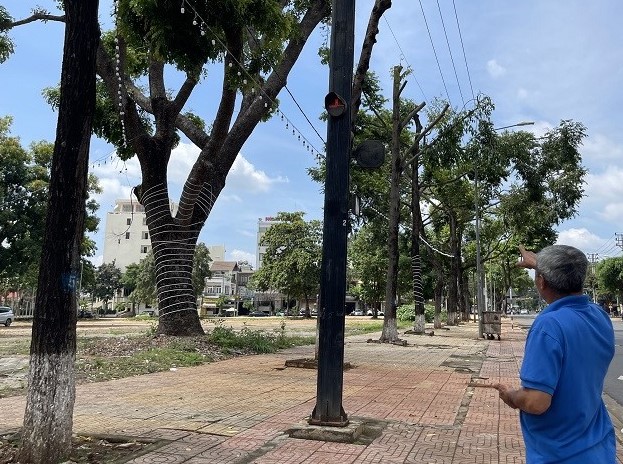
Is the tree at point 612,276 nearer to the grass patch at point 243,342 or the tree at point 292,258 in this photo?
the tree at point 292,258

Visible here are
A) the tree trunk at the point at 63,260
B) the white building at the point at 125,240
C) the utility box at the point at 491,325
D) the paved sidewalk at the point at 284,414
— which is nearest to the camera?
the tree trunk at the point at 63,260

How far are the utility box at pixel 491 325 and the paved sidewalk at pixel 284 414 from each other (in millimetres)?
13745

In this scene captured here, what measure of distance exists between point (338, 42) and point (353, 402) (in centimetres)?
456

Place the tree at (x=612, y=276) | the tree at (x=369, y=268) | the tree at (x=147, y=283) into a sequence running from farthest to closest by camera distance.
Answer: the tree at (x=612, y=276) < the tree at (x=147, y=283) < the tree at (x=369, y=268)

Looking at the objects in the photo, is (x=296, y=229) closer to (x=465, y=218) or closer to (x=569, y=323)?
(x=465, y=218)

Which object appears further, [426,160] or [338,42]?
[426,160]

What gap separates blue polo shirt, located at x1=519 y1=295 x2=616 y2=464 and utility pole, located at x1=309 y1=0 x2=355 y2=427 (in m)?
3.71

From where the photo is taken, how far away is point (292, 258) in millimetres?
59188

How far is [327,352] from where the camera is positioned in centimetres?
605

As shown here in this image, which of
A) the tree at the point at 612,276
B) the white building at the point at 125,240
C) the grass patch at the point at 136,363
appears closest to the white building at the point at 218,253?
the white building at the point at 125,240

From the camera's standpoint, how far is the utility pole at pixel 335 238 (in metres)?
5.98

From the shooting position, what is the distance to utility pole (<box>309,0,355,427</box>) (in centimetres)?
598

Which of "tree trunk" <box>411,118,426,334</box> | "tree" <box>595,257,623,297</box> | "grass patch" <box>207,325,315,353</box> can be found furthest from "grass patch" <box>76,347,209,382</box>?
"tree" <box>595,257,623,297</box>

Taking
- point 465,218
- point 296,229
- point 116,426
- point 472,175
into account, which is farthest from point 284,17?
point 296,229
